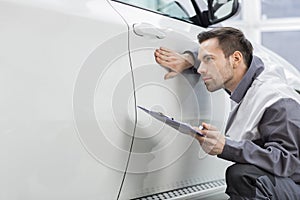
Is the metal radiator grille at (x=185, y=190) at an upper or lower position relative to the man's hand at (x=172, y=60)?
lower

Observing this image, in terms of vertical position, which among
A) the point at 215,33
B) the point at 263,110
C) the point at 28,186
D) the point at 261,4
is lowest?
the point at 261,4

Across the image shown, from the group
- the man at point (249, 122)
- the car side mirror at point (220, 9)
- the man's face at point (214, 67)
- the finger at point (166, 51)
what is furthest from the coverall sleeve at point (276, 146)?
the car side mirror at point (220, 9)

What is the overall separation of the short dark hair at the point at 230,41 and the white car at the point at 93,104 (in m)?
0.13

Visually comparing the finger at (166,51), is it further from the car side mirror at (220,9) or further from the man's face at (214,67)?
the car side mirror at (220,9)

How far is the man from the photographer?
1.50 m

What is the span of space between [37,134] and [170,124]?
0.52 meters

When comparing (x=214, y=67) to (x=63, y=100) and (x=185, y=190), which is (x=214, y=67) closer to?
(x=185, y=190)

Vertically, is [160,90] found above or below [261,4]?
above

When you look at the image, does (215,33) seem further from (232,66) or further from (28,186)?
(28,186)

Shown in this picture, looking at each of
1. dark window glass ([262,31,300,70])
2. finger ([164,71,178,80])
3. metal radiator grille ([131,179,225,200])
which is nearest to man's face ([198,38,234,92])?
finger ([164,71,178,80])

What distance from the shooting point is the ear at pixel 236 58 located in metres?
1.79

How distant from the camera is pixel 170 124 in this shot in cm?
148

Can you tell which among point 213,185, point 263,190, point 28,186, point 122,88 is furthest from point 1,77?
point 213,185

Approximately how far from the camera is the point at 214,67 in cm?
175
